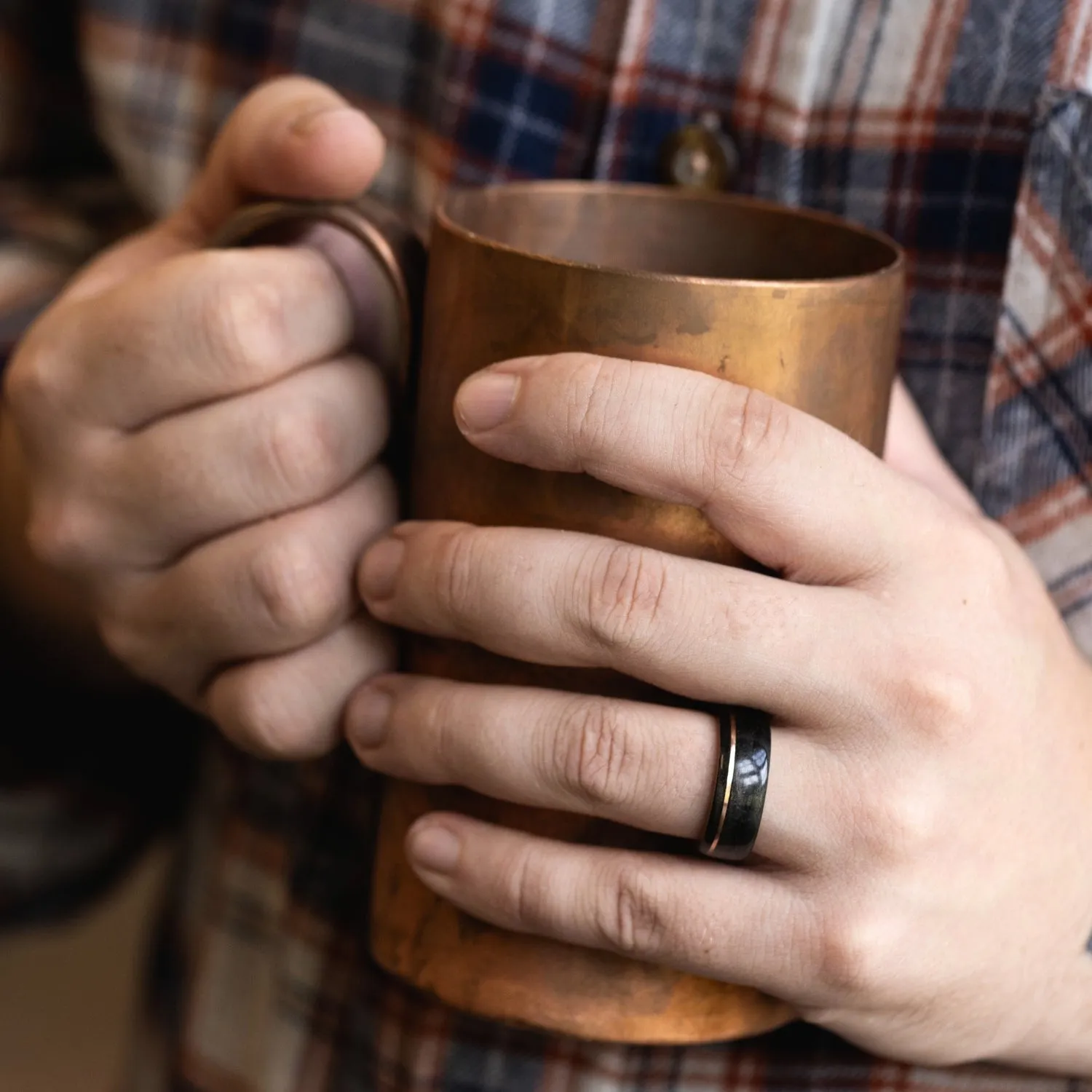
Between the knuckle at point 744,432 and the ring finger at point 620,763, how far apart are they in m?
0.09

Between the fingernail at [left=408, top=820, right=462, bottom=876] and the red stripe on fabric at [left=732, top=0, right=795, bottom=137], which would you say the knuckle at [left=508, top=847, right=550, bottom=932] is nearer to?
the fingernail at [left=408, top=820, right=462, bottom=876]

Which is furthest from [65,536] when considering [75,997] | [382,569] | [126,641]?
[75,997]

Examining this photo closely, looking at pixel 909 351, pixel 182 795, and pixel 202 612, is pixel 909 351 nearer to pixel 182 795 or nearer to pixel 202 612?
pixel 202 612

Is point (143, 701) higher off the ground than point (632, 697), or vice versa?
point (632, 697)

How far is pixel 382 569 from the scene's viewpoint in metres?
0.52

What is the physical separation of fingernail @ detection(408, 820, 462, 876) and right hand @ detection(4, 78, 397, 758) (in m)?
0.08

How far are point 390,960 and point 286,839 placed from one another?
281 mm

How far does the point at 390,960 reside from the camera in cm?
53

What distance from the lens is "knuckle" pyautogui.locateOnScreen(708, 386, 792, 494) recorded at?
0.43 meters

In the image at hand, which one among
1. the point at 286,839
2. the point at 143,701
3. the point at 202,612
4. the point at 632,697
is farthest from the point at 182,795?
the point at 632,697

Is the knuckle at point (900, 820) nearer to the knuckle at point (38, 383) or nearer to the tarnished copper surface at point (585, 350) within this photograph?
the tarnished copper surface at point (585, 350)

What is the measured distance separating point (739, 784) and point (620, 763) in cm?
4

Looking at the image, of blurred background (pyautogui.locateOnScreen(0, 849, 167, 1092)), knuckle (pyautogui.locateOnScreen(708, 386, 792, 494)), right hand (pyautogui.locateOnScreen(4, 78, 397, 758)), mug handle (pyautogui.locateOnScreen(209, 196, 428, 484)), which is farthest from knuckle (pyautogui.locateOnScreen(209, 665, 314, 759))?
blurred background (pyautogui.locateOnScreen(0, 849, 167, 1092))

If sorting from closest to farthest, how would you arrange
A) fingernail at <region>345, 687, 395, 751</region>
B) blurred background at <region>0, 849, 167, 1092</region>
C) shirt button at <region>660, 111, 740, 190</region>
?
fingernail at <region>345, 687, 395, 751</region> → shirt button at <region>660, 111, 740, 190</region> → blurred background at <region>0, 849, 167, 1092</region>
